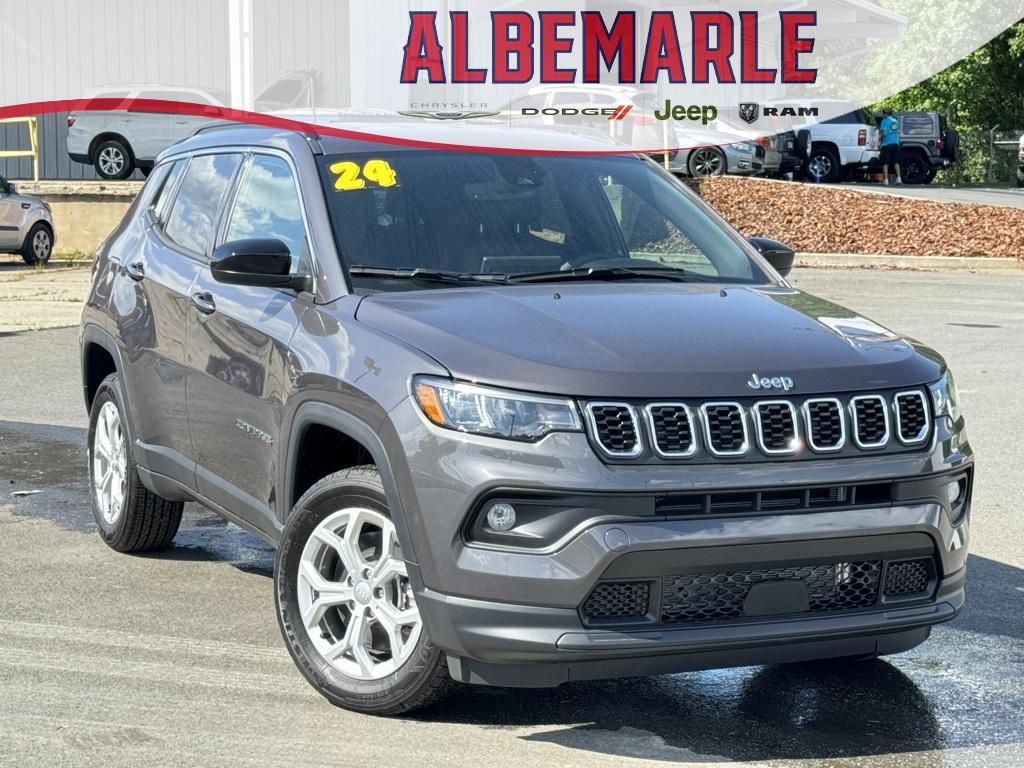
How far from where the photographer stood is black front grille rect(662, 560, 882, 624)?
14.4 ft

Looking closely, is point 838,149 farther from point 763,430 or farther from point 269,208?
point 763,430

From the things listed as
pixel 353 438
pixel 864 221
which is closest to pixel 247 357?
pixel 353 438

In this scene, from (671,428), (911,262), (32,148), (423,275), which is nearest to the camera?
(671,428)

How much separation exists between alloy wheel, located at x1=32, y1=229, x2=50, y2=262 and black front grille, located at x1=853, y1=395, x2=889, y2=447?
68.2ft

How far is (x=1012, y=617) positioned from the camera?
613cm

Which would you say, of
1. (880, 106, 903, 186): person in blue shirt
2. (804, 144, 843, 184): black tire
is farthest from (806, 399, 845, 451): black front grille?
(880, 106, 903, 186): person in blue shirt

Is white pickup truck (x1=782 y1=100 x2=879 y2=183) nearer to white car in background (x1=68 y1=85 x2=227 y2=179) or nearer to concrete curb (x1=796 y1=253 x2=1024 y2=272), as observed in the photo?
concrete curb (x1=796 y1=253 x2=1024 y2=272)

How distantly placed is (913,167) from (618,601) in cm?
3622

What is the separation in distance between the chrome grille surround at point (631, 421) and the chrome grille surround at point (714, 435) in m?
0.19

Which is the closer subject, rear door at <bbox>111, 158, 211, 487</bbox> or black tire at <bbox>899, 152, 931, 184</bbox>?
rear door at <bbox>111, 158, 211, 487</bbox>

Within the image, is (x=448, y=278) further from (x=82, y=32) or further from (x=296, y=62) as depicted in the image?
(x=82, y=32)

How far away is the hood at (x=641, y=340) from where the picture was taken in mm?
4414

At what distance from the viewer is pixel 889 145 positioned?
Result: 38094mm

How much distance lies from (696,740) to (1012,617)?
1.98 m
